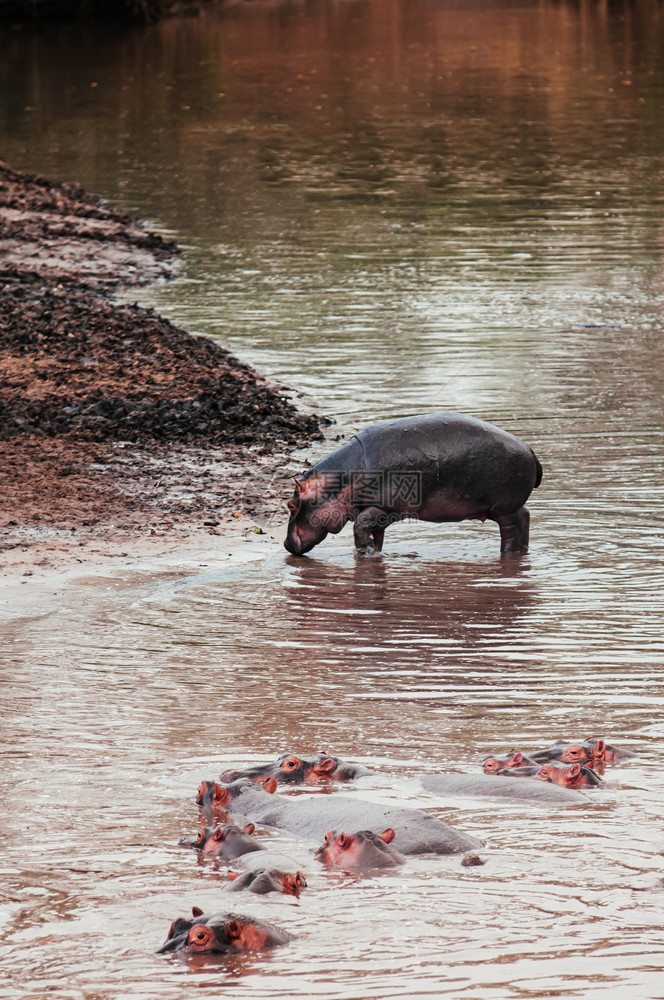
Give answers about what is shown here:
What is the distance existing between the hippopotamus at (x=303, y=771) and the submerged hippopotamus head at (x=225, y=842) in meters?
0.51

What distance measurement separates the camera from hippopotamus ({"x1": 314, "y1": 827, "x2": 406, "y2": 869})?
4578 mm

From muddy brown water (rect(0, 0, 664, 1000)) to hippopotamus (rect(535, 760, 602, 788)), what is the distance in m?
0.08

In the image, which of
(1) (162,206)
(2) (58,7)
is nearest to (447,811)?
(1) (162,206)

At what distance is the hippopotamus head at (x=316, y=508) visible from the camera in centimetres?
862

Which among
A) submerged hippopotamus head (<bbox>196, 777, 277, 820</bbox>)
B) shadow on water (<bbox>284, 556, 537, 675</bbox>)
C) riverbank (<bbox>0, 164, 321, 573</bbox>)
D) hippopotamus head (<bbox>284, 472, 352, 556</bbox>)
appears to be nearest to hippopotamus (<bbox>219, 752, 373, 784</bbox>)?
submerged hippopotamus head (<bbox>196, 777, 277, 820</bbox>)

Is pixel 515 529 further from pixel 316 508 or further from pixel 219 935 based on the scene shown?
pixel 219 935

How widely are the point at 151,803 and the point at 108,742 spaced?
0.68 m

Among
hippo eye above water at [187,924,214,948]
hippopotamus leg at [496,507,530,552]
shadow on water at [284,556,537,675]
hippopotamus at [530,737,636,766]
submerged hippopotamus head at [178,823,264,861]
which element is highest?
hippo eye above water at [187,924,214,948]

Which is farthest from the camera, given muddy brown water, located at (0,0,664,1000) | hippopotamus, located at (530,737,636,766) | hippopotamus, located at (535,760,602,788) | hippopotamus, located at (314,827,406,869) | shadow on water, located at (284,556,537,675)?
shadow on water, located at (284,556,537,675)

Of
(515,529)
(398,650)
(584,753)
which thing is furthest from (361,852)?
(515,529)

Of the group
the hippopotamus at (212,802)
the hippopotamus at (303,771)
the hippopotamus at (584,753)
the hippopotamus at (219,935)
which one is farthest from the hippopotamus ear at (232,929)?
the hippopotamus at (584,753)

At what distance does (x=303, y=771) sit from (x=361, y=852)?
2.56ft

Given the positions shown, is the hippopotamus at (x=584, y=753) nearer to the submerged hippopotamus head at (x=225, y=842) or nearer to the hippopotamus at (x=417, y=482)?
the submerged hippopotamus head at (x=225, y=842)

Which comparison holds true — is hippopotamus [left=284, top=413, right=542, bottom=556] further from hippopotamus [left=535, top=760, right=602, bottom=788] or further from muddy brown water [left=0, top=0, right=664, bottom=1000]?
hippopotamus [left=535, top=760, right=602, bottom=788]
